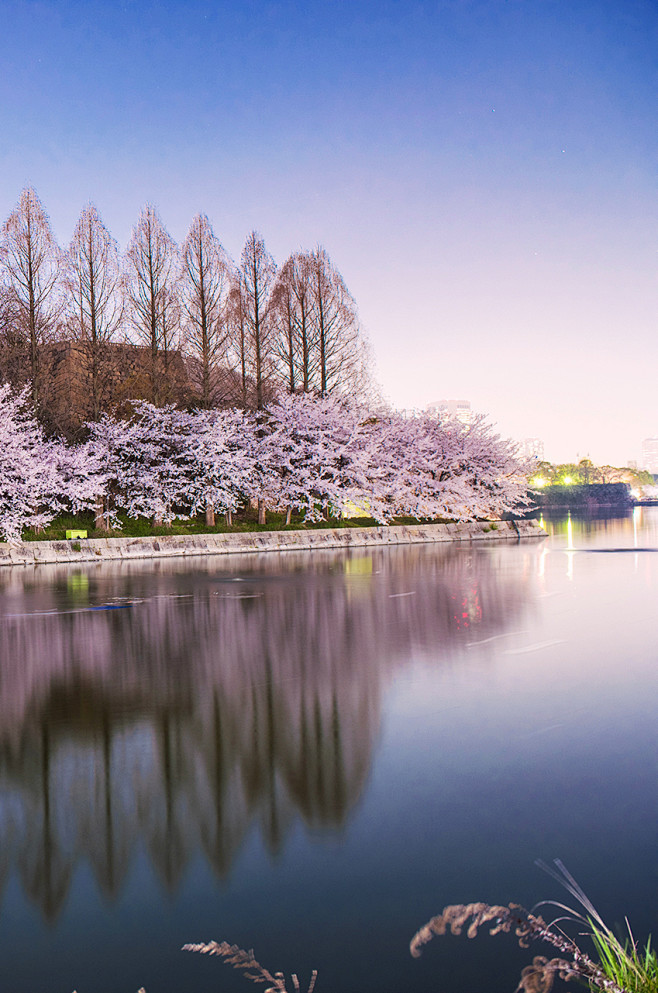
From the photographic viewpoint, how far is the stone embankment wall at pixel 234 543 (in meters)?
30.6

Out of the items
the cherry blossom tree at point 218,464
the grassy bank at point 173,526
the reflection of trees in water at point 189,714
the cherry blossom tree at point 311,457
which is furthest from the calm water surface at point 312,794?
the cherry blossom tree at point 311,457

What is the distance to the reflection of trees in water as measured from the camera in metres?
4.75

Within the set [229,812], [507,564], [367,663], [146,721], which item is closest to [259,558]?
[507,564]

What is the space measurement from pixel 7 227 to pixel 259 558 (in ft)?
61.2

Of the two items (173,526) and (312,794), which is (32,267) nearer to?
(173,526)

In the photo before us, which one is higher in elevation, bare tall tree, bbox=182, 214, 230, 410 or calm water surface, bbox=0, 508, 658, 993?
bare tall tree, bbox=182, 214, 230, 410

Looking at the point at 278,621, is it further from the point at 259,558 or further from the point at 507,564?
the point at 259,558

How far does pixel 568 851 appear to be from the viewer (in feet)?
14.4

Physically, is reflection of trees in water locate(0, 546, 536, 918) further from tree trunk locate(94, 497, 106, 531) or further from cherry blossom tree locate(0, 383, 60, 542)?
tree trunk locate(94, 497, 106, 531)

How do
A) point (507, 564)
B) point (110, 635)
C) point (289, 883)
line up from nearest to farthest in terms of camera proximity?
point (289, 883) → point (110, 635) → point (507, 564)

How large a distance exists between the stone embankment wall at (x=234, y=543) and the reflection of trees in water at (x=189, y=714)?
42.7 ft

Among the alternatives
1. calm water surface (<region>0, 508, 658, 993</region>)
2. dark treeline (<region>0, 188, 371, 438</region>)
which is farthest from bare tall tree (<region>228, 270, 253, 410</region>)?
calm water surface (<region>0, 508, 658, 993</region>)

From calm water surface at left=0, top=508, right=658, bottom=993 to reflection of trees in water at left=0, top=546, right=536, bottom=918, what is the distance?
3cm

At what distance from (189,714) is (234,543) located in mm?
27544
